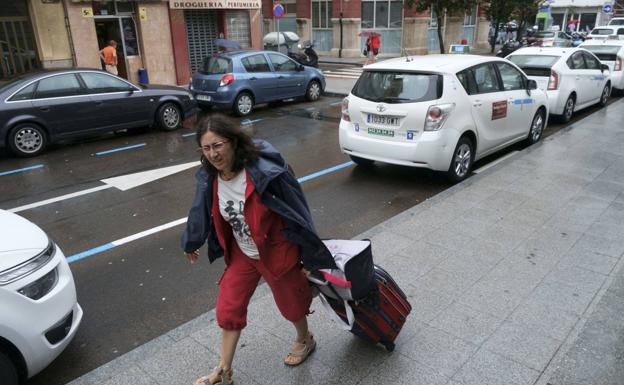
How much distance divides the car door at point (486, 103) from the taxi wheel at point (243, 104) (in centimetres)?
666

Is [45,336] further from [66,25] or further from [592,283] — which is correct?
[66,25]

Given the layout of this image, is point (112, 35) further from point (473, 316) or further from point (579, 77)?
point (473, 316)

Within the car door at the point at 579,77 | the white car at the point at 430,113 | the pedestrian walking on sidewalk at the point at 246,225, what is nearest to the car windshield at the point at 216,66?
the white car at the point at 430,113

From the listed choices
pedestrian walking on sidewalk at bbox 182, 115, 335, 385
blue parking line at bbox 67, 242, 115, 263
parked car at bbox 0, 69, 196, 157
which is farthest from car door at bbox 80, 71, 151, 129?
pedestrian walking on sidewalk at bbox 182, 115, 335, 385

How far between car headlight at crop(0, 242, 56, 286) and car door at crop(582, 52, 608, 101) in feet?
39.4

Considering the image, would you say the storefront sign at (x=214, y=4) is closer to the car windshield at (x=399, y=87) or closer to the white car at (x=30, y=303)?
the car windshield at (x=399, y=87)

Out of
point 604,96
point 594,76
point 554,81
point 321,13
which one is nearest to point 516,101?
point 554,81

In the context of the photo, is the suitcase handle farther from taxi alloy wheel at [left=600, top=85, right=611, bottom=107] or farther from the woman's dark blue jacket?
taxi alloy wheel at [left=600, top=85, right=611, bottom=107]

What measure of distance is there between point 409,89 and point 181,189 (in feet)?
11.5

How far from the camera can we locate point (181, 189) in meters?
7.36

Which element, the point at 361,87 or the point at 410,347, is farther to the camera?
the point at 361,87

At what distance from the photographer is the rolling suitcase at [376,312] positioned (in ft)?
9.92

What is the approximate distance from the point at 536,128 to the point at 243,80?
270 inches

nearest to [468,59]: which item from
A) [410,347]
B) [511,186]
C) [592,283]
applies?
[511,186]
